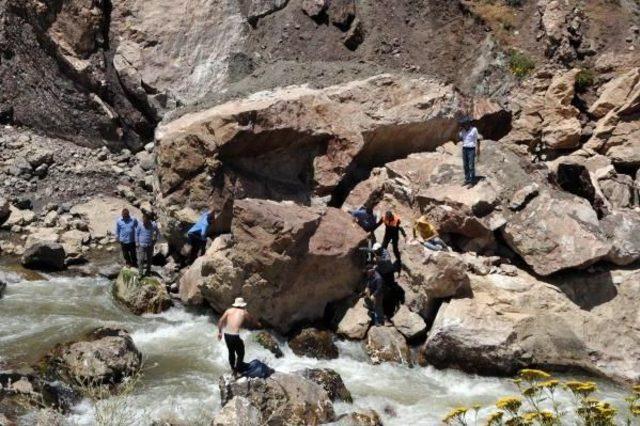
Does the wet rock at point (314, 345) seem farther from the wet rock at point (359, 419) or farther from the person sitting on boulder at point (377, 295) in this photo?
the wet rock at point (359, 419)

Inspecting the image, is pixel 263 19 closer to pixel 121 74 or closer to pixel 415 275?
pixel 121 74

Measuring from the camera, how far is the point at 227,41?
24.0m

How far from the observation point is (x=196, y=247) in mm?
15469

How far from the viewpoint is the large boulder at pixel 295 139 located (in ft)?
51.7

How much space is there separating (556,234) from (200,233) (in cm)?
723

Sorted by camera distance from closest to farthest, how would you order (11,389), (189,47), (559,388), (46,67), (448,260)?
(11,389) → (559,388) → (448,260) → (46,67) → (189,47)

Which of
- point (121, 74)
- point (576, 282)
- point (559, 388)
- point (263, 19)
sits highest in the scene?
point (263, 19)

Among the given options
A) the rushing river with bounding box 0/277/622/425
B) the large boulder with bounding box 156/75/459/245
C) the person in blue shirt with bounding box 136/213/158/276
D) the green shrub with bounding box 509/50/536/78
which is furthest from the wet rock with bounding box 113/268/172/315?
the green shrub with bounding box 509/50/536/78

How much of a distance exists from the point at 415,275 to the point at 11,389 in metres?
7.19

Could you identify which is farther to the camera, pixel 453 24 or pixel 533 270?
pixel 453 24

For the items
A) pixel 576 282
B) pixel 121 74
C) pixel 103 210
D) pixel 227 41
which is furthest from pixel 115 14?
pixel 576 282

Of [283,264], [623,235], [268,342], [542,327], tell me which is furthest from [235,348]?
[623,235]

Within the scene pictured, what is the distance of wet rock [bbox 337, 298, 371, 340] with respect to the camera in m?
13.1

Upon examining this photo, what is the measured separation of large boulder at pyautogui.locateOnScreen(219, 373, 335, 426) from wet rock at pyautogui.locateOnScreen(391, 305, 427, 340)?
3166 millimetres
